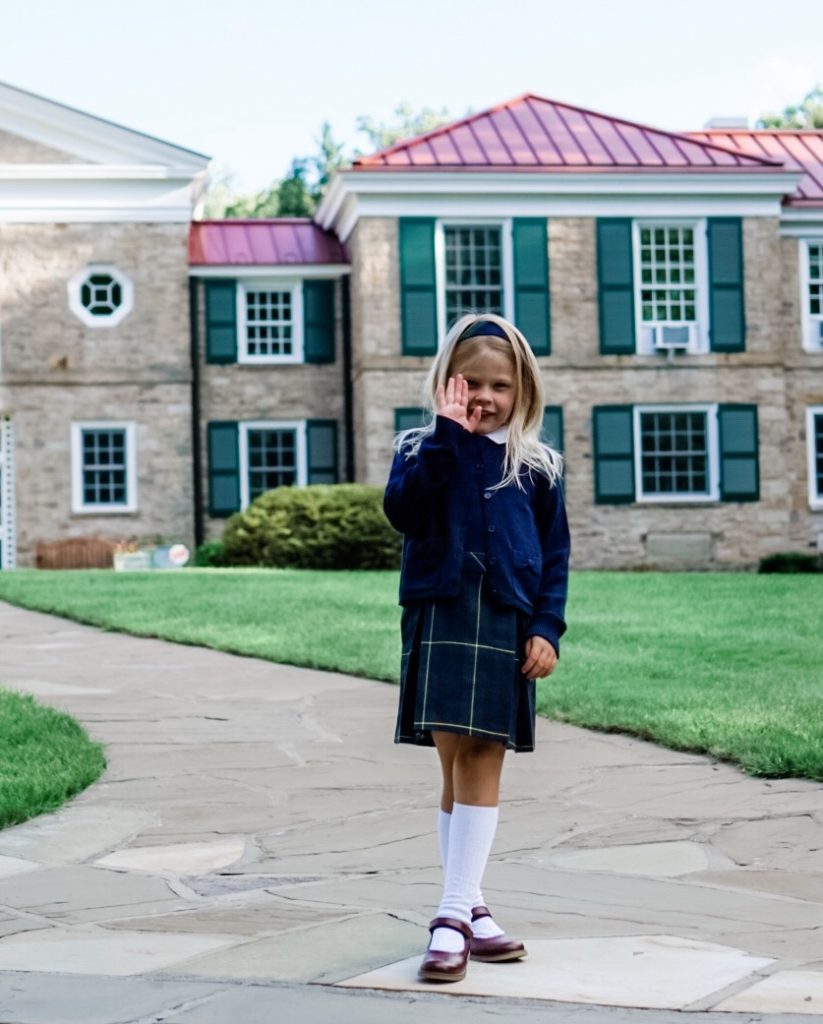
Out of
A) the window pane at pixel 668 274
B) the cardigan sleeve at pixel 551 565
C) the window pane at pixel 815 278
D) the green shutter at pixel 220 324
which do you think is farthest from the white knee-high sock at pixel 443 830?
the window pane at pixel 815 278

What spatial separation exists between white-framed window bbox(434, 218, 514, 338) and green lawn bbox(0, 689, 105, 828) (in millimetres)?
16894

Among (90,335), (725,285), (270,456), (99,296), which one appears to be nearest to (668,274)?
(725,285)

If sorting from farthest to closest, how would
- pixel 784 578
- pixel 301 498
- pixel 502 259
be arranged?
pixel 502 259
pixel 301 498
pixel 784 578

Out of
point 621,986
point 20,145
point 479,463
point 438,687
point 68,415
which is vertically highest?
point 20,145

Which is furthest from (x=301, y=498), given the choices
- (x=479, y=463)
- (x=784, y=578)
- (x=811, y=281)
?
(x=479, y=463)

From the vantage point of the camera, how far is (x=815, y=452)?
25.7 m

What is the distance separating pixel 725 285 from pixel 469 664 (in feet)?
71.5

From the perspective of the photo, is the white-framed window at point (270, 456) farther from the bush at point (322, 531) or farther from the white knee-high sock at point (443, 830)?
the white knee-high sock at point (443, 830)

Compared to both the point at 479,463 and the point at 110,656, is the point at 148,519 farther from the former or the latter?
the point at 479,463

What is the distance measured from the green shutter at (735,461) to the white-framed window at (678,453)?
4.2 inches

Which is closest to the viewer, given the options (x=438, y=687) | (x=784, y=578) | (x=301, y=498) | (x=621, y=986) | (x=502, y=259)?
(x=621, y=986)

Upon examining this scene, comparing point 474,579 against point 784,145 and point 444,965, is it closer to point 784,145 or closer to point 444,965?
point 444,965

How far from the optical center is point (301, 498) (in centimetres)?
2138

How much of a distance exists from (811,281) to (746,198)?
6.55 ft
